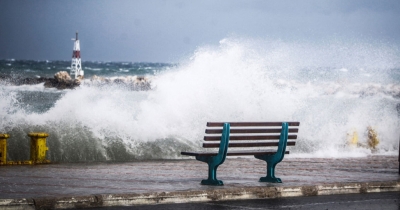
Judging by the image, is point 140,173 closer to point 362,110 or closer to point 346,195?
point 346,195

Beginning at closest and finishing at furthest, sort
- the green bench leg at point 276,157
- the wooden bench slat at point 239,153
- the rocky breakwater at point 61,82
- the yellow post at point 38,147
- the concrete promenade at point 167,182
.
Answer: the concrete promenade at point 167,182 < the wooden bench slat at point 239,153 < the green bench leg at point 276,157 < the yellow post at point 38,147 < the rocky breakwater at point 61,82

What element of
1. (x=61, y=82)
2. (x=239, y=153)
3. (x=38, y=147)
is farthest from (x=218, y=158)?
(x=61, y=82)

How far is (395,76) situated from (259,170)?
4390 cm

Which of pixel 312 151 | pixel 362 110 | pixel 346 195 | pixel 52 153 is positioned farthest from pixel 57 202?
pixel 362 110

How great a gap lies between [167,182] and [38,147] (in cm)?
337

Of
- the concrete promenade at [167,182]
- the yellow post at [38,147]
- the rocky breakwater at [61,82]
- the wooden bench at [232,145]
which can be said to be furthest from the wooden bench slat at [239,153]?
the rocky breakwater at [61,82]

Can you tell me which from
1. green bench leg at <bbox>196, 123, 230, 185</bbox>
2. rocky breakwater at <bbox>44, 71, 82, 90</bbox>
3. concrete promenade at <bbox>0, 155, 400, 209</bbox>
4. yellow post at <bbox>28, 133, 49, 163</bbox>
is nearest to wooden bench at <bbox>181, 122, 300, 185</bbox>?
green bench leg at <bbox>196, 123, 230, 185</bbox>

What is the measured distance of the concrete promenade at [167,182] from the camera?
29.2 feet

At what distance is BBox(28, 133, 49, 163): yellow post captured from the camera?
1289cm

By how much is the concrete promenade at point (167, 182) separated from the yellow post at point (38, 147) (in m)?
0.39

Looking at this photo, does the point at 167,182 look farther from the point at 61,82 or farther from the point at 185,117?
the point at 61,82

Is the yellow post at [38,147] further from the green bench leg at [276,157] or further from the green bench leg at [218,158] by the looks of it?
the green bench leg at [276,157]

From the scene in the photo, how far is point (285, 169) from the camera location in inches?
Answer: 512

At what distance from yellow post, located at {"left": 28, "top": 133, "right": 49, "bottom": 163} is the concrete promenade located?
386 millimetres
